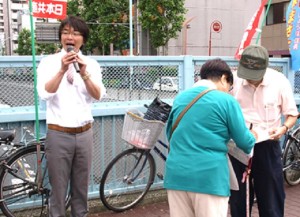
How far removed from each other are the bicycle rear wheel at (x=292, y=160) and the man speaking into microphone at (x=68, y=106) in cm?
294

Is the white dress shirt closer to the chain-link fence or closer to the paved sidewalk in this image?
the chain-link fence

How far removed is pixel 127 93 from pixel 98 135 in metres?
0.60

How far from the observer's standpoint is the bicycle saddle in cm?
341

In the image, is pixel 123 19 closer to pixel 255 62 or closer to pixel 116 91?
pixel 116 91

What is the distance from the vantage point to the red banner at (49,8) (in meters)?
4.29

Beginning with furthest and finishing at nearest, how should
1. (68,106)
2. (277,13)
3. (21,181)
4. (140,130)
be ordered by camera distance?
(277,13)
(140,130)
(21,181)
(68,106)

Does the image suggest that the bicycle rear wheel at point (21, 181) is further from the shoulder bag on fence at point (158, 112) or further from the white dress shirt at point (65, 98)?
the shoulder bag on fence at point (158, 112)

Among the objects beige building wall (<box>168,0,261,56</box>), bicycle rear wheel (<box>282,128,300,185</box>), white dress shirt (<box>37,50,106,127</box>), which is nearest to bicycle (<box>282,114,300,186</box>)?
bicycle rear wheel (<box>282,128,300,185</box>)

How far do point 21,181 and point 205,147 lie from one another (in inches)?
84.8

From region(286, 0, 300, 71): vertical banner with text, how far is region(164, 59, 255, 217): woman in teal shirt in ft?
10.5

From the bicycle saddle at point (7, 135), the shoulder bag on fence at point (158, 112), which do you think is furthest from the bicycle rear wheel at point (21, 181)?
the shoulder bag on fence at point (158, 112)

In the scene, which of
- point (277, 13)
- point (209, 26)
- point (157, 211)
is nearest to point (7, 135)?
point (157, 211)

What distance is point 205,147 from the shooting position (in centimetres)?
224

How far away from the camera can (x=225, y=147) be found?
2.30m
